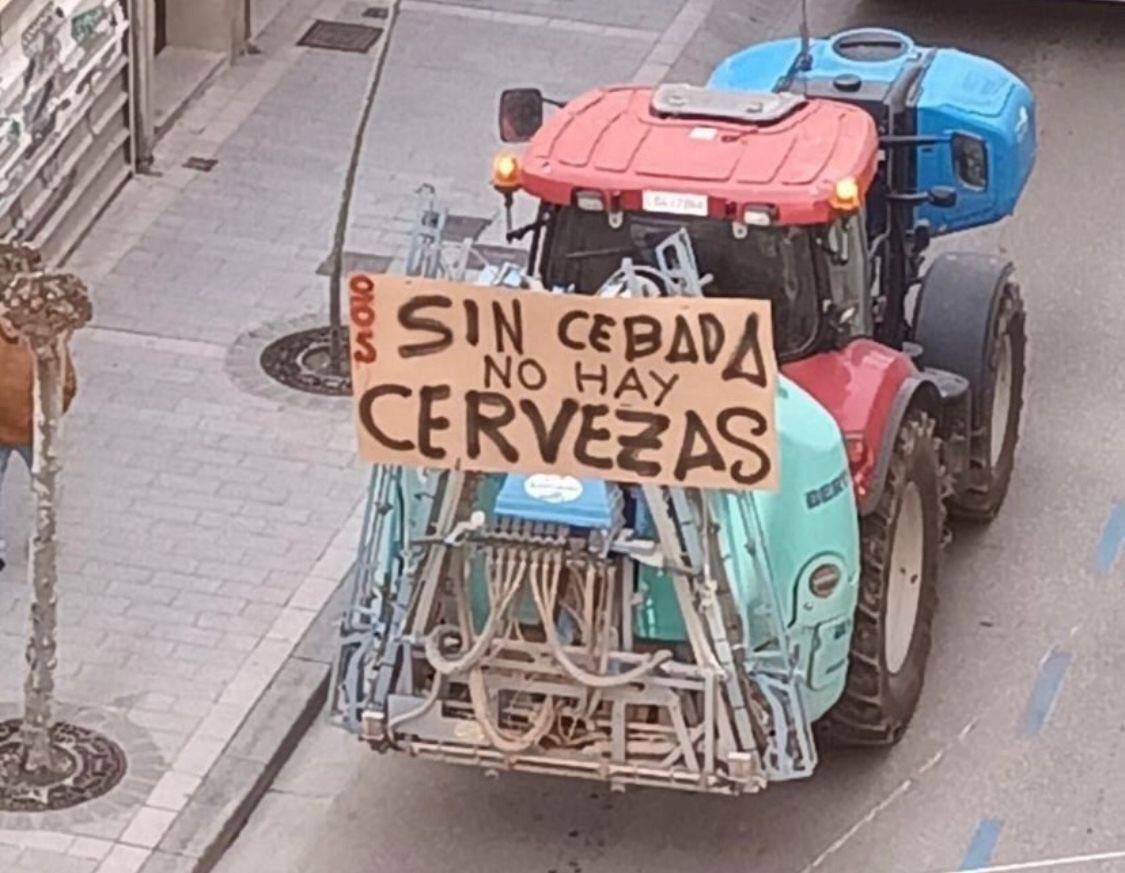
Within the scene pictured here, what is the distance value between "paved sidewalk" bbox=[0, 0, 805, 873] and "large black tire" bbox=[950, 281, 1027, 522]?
271 centimetres

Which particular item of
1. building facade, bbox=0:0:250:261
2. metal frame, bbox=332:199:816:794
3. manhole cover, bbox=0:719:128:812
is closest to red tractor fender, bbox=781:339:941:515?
metal frame, bbox=332:199:816:794

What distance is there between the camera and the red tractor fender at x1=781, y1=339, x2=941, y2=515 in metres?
11.1

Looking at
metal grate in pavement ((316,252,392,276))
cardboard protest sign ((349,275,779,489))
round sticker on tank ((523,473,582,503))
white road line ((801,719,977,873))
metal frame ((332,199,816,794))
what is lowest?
metal grate in pavement ((316,252,392,276))

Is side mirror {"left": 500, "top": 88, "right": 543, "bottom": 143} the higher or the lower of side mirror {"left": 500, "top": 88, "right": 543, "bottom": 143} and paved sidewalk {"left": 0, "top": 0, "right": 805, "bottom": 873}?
the higher

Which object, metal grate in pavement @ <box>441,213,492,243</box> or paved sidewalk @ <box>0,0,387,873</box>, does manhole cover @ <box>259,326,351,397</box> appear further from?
metal grate in pavement @ <box>441,213,492,243</box>

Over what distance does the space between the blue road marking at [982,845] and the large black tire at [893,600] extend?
530 millimetres

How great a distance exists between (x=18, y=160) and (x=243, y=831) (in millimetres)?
4815

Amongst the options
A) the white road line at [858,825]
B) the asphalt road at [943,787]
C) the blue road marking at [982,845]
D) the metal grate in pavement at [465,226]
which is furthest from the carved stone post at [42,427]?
the metal grate in pavement at [465,226]

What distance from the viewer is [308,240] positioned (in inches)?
629

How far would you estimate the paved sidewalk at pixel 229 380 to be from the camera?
11.8 metres

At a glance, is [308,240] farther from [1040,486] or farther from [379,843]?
[379,843]

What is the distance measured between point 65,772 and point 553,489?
7.90 ft

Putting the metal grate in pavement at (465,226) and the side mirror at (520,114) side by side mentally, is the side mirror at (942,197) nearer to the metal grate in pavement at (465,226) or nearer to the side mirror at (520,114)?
the side mirror at (520,114)

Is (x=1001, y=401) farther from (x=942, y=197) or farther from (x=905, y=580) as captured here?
(x=905, y=580)
